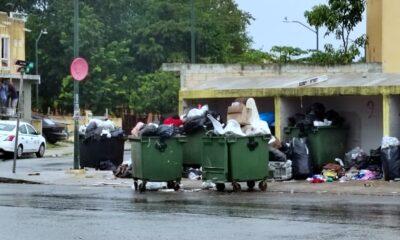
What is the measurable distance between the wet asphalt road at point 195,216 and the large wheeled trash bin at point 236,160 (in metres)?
0.44

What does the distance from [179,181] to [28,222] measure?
6648 mm

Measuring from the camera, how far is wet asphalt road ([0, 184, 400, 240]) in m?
10.7

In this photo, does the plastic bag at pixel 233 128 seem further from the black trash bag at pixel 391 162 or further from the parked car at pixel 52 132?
the parked car at pixel 52 132

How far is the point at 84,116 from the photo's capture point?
5772 cm

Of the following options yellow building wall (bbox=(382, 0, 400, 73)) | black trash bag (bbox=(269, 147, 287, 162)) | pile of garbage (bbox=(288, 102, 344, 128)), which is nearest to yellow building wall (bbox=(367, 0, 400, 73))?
yellow building wall (bbox=(382, 0, 400, 73))

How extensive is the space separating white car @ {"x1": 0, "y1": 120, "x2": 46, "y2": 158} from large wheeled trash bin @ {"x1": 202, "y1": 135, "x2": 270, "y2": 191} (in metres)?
16.8

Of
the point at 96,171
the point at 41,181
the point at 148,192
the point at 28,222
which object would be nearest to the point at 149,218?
the point at 28,222

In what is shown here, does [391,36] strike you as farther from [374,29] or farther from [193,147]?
[193,147]

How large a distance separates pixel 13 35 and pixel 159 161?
34123 millimetres

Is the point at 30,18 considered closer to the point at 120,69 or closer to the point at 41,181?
the point at 120,69

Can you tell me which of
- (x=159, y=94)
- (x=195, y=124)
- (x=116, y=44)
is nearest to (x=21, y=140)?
(x=195, y=124)

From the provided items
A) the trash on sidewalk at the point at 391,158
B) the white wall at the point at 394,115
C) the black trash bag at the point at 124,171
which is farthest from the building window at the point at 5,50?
the trash on sidewalk at the point at 391,158

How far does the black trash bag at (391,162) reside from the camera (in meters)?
18.6

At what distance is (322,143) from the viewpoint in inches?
807
